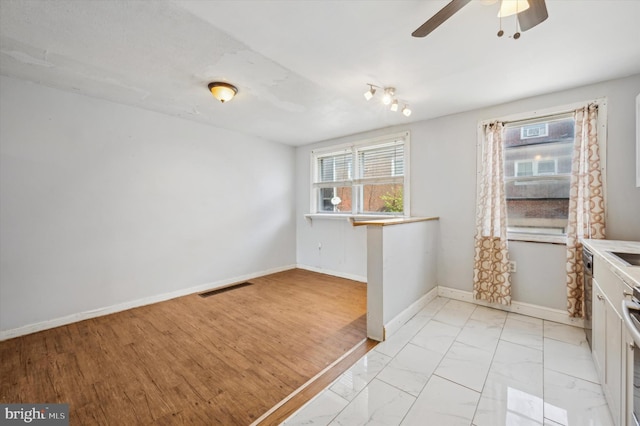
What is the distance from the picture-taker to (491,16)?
1.62m

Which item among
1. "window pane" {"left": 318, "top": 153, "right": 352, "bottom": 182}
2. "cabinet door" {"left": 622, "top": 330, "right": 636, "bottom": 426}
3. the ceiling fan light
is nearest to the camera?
"cabinet door" {"left": 622, "top": 330, "right": 636, "bottom": 426}

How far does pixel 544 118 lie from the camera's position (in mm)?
2791

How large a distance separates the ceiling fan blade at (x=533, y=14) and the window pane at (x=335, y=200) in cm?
325

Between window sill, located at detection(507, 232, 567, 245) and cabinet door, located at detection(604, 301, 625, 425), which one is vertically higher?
window sill, located at detection(507, 232, 567, 245)

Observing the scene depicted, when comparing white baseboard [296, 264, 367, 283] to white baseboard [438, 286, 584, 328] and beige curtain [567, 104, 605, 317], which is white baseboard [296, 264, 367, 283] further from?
beige curtain [567, 104, 605, 317]

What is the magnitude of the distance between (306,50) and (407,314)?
106 inches

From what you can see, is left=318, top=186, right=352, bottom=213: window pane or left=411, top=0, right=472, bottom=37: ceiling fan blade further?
left=318, top=186, right=352, bottom=213: window pane

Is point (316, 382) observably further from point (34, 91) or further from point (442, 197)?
point (34, 91)

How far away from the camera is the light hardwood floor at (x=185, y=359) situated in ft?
5.24

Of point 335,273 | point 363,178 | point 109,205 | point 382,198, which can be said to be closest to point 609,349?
point 382,198

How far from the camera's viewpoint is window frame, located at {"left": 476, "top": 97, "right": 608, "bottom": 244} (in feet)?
7.98

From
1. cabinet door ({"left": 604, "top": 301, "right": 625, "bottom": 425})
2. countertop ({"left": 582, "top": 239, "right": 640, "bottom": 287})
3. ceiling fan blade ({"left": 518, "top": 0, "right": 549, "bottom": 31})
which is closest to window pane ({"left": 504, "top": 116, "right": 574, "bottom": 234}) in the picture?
countertop ({"left": 582, "top": 239, "right": 640, "bottom": 287})

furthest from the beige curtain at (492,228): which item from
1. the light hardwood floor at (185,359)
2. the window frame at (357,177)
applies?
the light hardwood floor at (185,359)

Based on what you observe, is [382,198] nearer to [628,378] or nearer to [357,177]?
[357,177]
